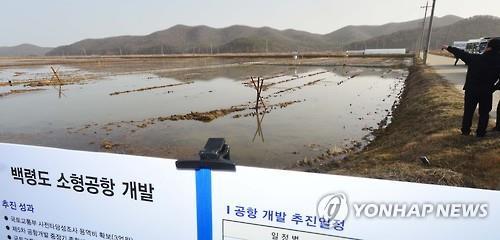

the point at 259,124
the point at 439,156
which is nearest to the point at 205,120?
the point at 259,124

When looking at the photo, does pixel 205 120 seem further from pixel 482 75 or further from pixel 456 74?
pixel 456 74

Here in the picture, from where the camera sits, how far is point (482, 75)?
19.9ft

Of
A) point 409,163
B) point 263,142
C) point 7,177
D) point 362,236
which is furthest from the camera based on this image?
point 263,142

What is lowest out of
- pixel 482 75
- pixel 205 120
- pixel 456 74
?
pixel 205 120

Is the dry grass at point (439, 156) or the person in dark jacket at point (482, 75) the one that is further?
the person in dark jacket at point (482, 75)

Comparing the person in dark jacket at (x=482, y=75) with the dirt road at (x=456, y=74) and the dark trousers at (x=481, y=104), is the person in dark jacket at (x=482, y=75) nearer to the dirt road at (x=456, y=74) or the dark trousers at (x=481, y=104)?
the dark trousers at (x=481, y=104)

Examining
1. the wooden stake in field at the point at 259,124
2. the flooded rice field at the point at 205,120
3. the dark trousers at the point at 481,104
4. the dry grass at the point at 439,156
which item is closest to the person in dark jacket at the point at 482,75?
the dark trousers at the point at 481,104

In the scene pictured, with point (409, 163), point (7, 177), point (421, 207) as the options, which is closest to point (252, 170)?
point (421, 207)

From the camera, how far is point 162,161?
1.66 metres

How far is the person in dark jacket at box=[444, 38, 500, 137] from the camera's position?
5.89m

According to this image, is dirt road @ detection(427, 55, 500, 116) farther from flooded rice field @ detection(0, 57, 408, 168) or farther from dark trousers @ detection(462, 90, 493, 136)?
flooded rice field @ detection(0, 57, 408, 168)

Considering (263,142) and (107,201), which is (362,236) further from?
(263,142)

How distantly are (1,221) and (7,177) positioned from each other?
34cm

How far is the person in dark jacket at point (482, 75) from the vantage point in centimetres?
589
